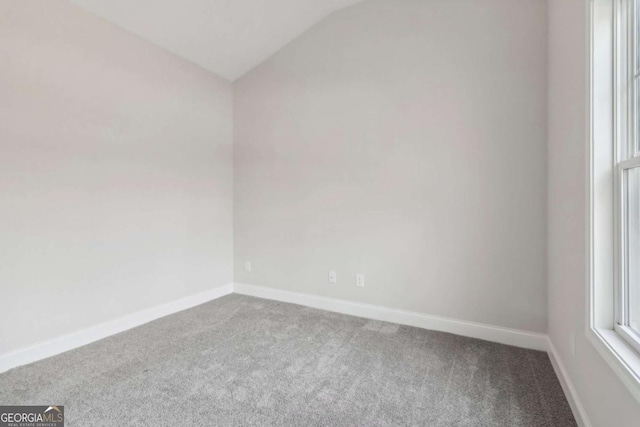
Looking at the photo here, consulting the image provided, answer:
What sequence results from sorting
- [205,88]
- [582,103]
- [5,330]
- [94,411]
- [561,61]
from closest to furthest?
[582,103] < [94,411] < [561,61] < [5,330] < [205,88]

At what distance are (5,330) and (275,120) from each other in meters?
2.83

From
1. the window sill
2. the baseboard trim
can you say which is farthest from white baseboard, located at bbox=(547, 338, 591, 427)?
the window sill

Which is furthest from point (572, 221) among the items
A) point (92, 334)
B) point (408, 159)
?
point (92, 334)

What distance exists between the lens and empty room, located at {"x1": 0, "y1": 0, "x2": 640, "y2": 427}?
5.18ft

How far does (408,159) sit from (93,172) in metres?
2.66

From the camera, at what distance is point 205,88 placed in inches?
136

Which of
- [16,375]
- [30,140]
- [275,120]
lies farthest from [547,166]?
[16,375]

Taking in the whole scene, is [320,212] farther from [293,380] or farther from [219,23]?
[219,23]

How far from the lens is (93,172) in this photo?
250 cm

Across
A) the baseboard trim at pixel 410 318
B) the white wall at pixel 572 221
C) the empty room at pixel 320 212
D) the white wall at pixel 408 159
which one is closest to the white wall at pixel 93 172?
the empty room at pixel 320 212

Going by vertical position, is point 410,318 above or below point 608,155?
below

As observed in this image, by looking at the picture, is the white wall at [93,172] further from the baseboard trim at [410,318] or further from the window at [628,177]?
the window at [628,177]

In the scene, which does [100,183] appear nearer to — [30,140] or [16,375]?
[30,140]

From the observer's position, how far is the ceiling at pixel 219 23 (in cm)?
255
